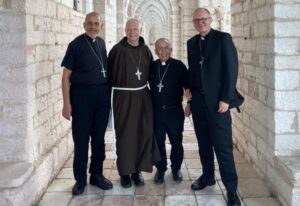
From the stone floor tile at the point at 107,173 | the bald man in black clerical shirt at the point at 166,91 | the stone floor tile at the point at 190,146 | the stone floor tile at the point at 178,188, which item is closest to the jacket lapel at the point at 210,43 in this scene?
the bald man in black clerical shirt at the point at 166,91

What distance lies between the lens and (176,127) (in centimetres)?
392

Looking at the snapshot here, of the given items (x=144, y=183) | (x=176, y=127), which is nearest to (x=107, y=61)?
(x=176, y=127)

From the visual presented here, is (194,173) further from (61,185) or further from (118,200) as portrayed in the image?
(61,185)

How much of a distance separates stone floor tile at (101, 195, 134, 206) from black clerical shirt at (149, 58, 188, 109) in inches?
36.3

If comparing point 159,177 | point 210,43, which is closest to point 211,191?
point 159,177

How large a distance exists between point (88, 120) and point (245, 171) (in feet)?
6.15

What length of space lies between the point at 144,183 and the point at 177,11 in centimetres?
1221

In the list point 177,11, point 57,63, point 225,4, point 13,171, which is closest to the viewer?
point 13,171

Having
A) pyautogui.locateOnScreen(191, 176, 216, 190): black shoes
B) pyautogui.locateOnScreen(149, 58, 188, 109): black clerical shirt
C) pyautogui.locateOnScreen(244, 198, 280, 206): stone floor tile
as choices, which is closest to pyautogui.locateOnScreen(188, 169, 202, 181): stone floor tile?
pyautogui.locateOnScreen(191, 176, 216, 190): black shoes

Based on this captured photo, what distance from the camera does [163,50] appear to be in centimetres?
381

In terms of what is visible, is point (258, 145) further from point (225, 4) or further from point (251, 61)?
point (225, 4)

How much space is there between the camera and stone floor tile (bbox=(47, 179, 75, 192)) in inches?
157

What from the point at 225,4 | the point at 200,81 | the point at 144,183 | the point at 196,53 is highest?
the point at 225,4

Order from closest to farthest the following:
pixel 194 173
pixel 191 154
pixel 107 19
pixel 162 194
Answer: pixel 162 194 → pixel 194 173 → pixel 191 154 → pixel 107 19
